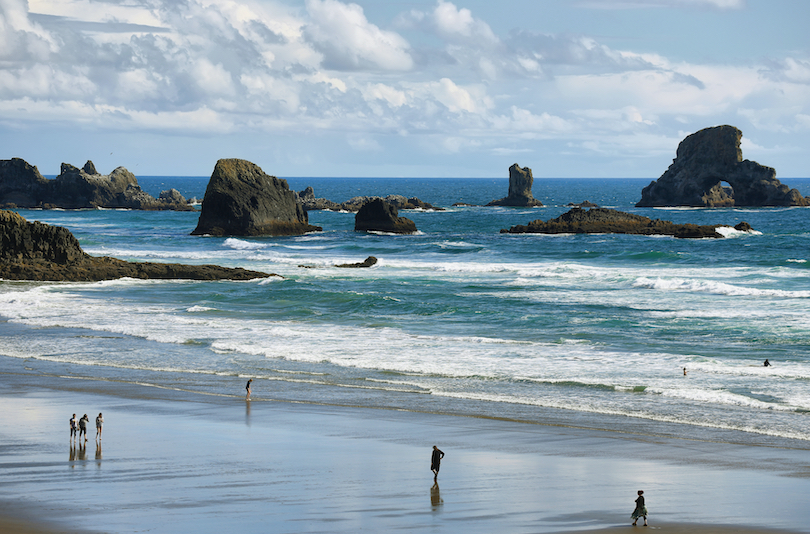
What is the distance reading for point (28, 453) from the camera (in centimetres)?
1670

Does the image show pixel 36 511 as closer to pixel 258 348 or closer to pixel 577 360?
pixel 258 348

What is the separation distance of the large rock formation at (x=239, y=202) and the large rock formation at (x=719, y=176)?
244 ft

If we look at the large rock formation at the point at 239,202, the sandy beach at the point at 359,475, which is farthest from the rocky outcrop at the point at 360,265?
the sandy beach at the point at 359,475

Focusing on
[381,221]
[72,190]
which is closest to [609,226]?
[381,221]

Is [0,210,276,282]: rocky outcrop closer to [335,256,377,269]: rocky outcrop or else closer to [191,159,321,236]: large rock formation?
[335,256,377,269]: rocky outcrop

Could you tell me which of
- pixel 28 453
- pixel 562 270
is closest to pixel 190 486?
pixel 28 453

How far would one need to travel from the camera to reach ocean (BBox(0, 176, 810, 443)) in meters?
23.0

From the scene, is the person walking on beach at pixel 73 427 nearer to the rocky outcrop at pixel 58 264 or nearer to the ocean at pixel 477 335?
the ocean at pixel 477 335

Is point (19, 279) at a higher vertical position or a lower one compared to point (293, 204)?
lower

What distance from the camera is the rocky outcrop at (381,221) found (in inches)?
3460

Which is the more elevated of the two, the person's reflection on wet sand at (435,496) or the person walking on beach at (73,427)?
the person walking on beach at (73,427)

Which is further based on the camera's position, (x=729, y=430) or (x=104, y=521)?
(x=729, y=430)

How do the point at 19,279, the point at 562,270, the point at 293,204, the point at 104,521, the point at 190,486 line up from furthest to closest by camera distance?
1. the point at 293,204
2. the point at 562,270
3. the point at 19,279
4. the point at 190,486
5. the point at 104,521

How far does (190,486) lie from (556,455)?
788cm
